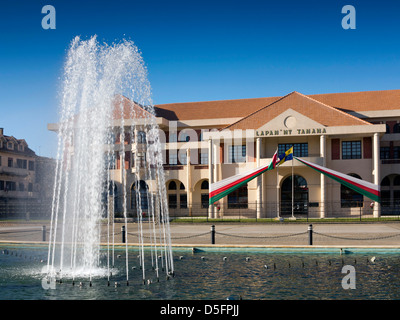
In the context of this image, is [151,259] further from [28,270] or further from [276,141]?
[276,141]

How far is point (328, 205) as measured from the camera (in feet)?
143

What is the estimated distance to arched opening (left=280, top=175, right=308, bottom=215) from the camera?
147 ft

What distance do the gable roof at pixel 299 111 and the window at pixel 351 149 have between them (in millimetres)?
2867

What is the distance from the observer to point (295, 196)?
4550 centimetres

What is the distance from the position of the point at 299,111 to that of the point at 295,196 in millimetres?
8415

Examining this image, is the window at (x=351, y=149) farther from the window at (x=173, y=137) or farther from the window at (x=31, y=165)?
the window at (x=31, y=165)

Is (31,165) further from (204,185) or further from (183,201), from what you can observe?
(204,185)

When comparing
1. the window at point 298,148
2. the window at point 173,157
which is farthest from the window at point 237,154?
the window at point 173,157

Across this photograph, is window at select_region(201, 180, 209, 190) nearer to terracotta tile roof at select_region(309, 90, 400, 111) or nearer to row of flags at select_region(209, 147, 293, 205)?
row of flags at select_region(209, 147, 293, 205)

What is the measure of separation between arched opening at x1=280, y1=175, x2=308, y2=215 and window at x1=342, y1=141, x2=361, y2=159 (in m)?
4.82

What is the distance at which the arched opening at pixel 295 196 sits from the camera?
1769 inches

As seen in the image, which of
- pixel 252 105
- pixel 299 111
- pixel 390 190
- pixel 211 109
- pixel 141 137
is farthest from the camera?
pixel 211 109

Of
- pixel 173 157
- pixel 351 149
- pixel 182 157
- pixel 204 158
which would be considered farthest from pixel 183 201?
pixel 351 149
